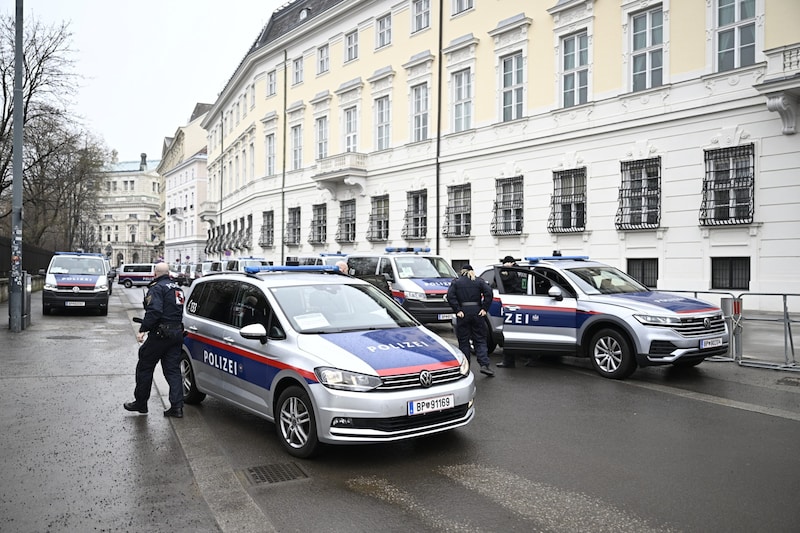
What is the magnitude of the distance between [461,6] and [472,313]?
19283mm

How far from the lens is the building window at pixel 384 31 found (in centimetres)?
2995

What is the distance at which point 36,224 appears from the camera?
44969mm

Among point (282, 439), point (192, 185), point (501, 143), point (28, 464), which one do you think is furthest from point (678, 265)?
point (192, 185)

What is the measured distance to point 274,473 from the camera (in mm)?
5414

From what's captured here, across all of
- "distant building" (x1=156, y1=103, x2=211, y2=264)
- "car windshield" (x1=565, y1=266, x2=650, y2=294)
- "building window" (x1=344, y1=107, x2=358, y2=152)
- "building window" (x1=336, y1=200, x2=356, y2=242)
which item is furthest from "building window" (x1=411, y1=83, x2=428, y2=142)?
"distant building" (x1=156, y1=103, x2=211, y2=264)

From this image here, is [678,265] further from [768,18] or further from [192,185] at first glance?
[192,185]

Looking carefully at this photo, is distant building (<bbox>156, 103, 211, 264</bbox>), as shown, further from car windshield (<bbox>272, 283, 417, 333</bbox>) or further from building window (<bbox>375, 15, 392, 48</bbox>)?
car windshield (<bbox>272, 283, 417, 333</bbox>)

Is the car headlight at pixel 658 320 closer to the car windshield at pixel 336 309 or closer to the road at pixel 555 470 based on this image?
the road at pixel 555 470

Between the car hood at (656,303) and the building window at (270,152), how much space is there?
3366 centimetres

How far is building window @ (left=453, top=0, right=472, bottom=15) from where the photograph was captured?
83.4ft

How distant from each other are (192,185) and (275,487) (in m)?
72.6

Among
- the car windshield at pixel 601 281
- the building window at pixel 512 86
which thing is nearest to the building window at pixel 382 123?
the building window at pixel 512 86

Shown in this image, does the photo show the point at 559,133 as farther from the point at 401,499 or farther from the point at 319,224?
the point at 401,499

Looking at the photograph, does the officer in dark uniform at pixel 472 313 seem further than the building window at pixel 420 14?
No
